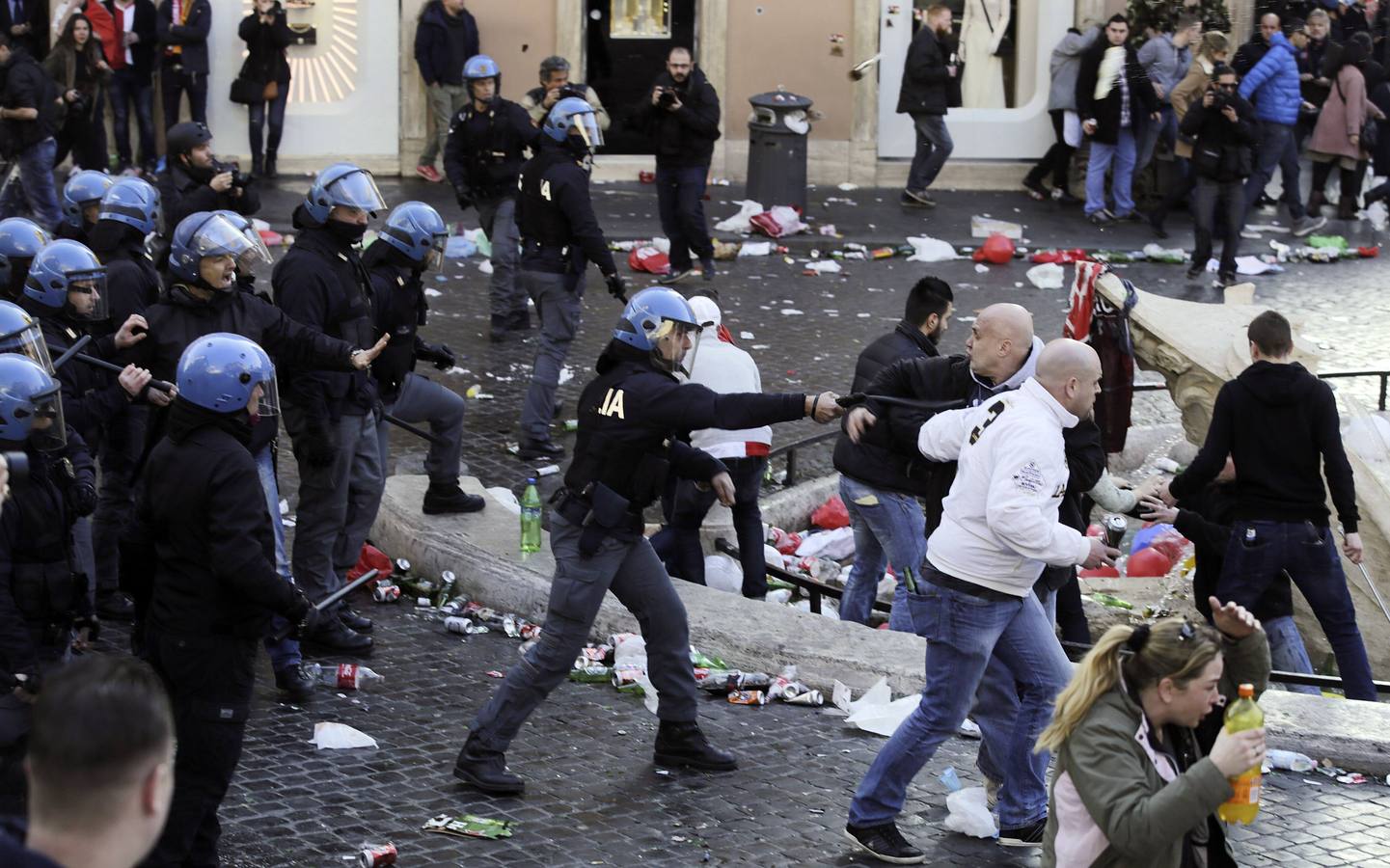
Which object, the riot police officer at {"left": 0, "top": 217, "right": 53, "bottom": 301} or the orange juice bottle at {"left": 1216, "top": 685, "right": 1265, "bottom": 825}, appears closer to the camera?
the orange juice bottle at {"left": 1216, "top": 685, "right": 1265, "bottom": 825}

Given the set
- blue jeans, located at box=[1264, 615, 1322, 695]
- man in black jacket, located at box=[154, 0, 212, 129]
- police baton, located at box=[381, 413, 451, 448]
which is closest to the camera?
blue jeans, located at box=[1264, 615, 1322, 695]

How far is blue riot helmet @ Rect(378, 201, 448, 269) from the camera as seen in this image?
315 inches

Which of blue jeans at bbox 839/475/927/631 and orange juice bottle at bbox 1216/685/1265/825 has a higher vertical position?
orange juice bottle at bbox 1216/685/1265/825

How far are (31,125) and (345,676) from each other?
846 centimetres

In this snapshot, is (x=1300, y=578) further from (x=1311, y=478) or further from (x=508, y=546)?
(x=508, y=546)

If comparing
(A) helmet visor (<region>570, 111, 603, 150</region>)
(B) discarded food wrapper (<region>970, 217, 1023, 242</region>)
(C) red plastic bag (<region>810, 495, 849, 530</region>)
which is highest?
(A) helmet visor (<region>570, 111, 603, 150</region>)

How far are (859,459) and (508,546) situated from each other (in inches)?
63.8

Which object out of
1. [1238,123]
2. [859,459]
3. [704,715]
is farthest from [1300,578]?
[1238,123]

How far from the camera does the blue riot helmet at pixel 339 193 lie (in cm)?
747

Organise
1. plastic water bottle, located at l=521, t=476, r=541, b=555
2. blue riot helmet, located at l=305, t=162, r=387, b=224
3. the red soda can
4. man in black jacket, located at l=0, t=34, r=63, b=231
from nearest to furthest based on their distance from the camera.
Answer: the red soda can < blue riot helmet, located at l=305, t=162, r=387, b=224 < plastic water bottle, located at l=521, t=476, r=541, b=555 < man in black jacket, located at l=0, t=34, r=63, b=231

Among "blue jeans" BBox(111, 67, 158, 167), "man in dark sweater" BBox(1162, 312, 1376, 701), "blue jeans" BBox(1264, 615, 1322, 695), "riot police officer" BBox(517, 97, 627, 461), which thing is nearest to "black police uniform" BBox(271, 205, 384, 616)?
"riot police officer" BBox(517, 97, 627, 461)

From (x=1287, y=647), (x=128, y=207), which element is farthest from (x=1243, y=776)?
(x=128, y=207)

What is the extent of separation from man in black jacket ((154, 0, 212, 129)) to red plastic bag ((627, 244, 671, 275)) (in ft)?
16.3

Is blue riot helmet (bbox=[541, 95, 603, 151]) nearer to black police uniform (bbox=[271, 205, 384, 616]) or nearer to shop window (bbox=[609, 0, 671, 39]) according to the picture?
black police uniform (bbox=[271, 205, 384, 616])
